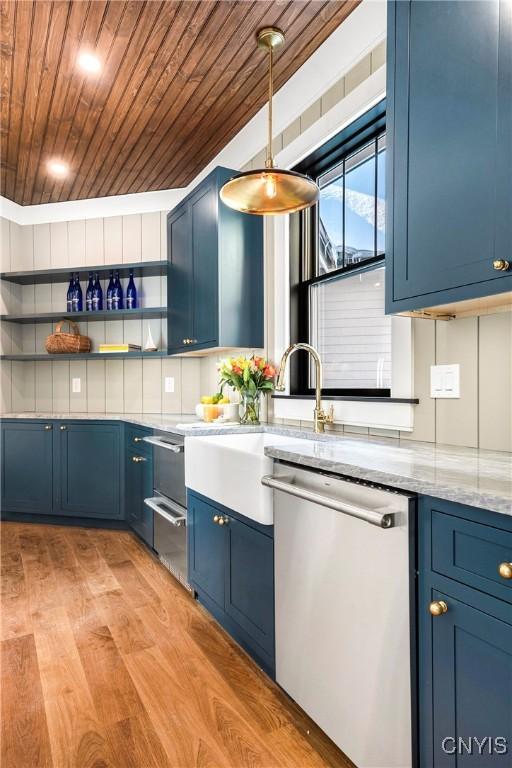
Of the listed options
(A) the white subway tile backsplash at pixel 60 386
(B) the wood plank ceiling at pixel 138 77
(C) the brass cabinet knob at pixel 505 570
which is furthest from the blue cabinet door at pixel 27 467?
(C) the brass cabinet knob at pixel 505 570

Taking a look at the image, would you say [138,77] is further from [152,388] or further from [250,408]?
[152,388]

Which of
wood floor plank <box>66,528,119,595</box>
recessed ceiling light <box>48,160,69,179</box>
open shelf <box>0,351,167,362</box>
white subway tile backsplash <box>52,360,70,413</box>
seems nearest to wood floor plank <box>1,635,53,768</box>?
wood floor plank <box>66,528,119,595</box>

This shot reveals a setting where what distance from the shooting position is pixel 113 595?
254 centimetres

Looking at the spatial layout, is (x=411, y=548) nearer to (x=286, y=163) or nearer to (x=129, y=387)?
(x=286, y=163)

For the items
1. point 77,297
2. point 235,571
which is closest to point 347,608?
point 235,571

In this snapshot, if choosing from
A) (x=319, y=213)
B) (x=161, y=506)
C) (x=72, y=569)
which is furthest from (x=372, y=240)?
(x=72, y=569)

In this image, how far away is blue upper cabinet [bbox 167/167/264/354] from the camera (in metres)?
2.98

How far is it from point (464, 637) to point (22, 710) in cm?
151

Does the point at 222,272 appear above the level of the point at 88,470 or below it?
above

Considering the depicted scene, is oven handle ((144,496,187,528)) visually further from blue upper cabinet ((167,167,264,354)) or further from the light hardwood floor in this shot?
blue upper cabinet ((167,167,264,354))

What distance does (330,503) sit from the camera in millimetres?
1299

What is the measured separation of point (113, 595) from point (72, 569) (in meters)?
0.53

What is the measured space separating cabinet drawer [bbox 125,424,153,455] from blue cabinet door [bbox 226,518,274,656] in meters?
1.36

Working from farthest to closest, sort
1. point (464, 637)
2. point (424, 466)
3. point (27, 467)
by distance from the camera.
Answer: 1. point (27, 467)
2. point (424, 466)
3. point (464, 637)
